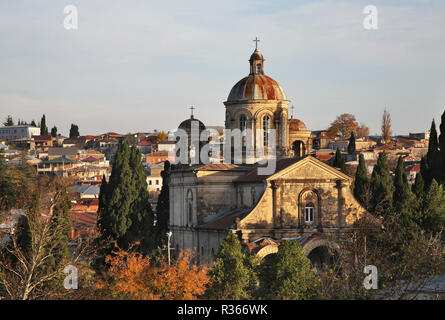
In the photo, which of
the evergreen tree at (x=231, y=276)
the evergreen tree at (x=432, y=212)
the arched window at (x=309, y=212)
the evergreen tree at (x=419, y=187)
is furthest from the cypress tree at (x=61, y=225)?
the evergreen tree at (x=419, y=187)

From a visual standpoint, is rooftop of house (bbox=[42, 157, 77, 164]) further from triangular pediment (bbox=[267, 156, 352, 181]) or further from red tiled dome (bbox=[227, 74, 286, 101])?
triangular pediment (bbox=[267, 156, 352, 181])

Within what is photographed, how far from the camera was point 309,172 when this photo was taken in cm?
4959

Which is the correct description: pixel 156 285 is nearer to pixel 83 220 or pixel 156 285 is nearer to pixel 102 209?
pixel 102 209

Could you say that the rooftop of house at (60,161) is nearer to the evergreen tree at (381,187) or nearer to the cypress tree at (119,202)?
the cypress tree at (119,202)

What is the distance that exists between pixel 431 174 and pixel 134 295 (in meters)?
31.8

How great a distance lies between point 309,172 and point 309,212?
2248 mm

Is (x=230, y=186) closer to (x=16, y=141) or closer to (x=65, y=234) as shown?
(x=65, y=234)

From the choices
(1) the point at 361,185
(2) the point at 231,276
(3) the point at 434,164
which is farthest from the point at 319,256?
(2) the point at 231,276

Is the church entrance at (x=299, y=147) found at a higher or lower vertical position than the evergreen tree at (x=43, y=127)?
lower

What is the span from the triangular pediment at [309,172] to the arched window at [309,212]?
1585 millimetres

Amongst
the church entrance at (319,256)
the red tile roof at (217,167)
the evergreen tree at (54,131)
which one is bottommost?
the church entrance at (319,256)

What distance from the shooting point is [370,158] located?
11806cm

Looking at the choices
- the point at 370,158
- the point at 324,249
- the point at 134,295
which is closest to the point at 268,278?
the point at 134,295

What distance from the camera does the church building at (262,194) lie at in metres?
48.7
